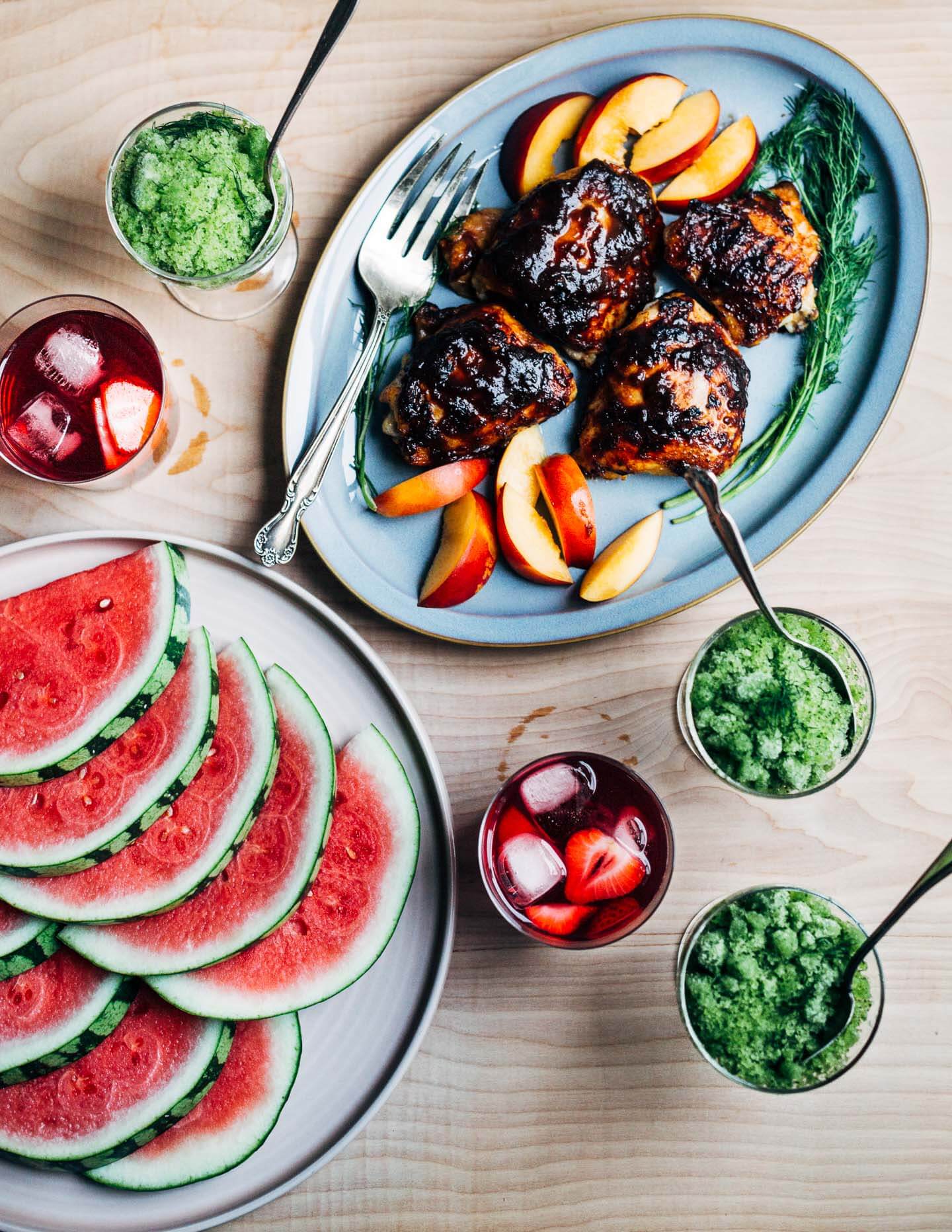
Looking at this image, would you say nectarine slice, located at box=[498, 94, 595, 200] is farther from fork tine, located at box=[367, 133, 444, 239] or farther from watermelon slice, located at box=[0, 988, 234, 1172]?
watermelon slice, located at box=[0, 988, 234, 1172]

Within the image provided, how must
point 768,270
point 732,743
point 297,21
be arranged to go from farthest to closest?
point 297,21 → point 768,270 → point 732,743

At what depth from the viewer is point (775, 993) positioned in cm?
197

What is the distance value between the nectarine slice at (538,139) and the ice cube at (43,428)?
128 centimetres

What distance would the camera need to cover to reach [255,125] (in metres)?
2.12

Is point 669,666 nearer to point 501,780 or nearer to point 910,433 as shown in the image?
point 501,780

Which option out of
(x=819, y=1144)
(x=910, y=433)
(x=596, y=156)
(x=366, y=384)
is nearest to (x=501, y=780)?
(x=366, y=384)

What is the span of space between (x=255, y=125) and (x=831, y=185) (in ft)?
4.78

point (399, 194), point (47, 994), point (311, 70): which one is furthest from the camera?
point (399, 194)

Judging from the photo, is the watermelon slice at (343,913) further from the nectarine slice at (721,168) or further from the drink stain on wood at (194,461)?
the nectarine slice at (721,168)

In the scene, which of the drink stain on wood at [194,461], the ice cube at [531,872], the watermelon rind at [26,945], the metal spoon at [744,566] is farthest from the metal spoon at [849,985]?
the drink stain on wood at [194,461]

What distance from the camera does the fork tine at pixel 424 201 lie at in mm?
2248

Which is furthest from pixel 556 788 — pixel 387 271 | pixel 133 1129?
pixel 387 271

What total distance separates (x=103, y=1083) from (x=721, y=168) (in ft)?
8.96

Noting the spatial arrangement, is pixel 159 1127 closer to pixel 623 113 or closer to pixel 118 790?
pixel 118 790
